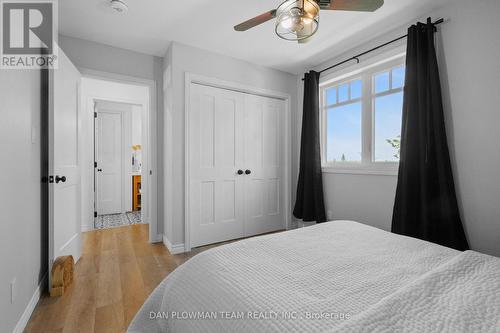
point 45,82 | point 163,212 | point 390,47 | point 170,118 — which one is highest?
point 390,47

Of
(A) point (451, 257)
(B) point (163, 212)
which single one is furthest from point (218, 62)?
(A) point (451, 257)

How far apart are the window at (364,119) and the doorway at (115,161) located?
140 inches

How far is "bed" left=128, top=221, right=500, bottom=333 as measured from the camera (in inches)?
27.2

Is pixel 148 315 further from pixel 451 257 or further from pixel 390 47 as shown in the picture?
pixel 390 47

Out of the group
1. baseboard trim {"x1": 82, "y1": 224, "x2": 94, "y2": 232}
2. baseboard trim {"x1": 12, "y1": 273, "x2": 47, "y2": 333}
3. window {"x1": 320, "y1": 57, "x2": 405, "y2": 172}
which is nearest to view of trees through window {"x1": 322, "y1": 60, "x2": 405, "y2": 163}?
window {"x1": 320, "y1": 57, "x2": 405, "y2": 172}

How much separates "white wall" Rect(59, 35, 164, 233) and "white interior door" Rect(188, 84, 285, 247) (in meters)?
0.55

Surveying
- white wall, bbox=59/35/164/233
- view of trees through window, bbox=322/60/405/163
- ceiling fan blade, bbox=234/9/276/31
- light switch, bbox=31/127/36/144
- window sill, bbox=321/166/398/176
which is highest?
white wall, bbox=59/35/164/233

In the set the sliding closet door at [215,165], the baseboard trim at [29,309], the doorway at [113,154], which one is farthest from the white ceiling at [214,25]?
the baseboard trim at [29,309]

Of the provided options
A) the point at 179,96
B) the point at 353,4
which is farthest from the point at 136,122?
the point at 353,4

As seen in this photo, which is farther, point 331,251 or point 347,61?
point 347,61

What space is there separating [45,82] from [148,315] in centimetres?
224

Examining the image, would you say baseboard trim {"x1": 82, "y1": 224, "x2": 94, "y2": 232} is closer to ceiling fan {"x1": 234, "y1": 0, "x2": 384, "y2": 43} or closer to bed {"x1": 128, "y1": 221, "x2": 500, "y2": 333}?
bed {"x1": 128, "y1": 221, "x2": 500, "y2": 333}

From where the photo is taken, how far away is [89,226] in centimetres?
368

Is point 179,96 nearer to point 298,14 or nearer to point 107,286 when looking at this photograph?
point 298,14
